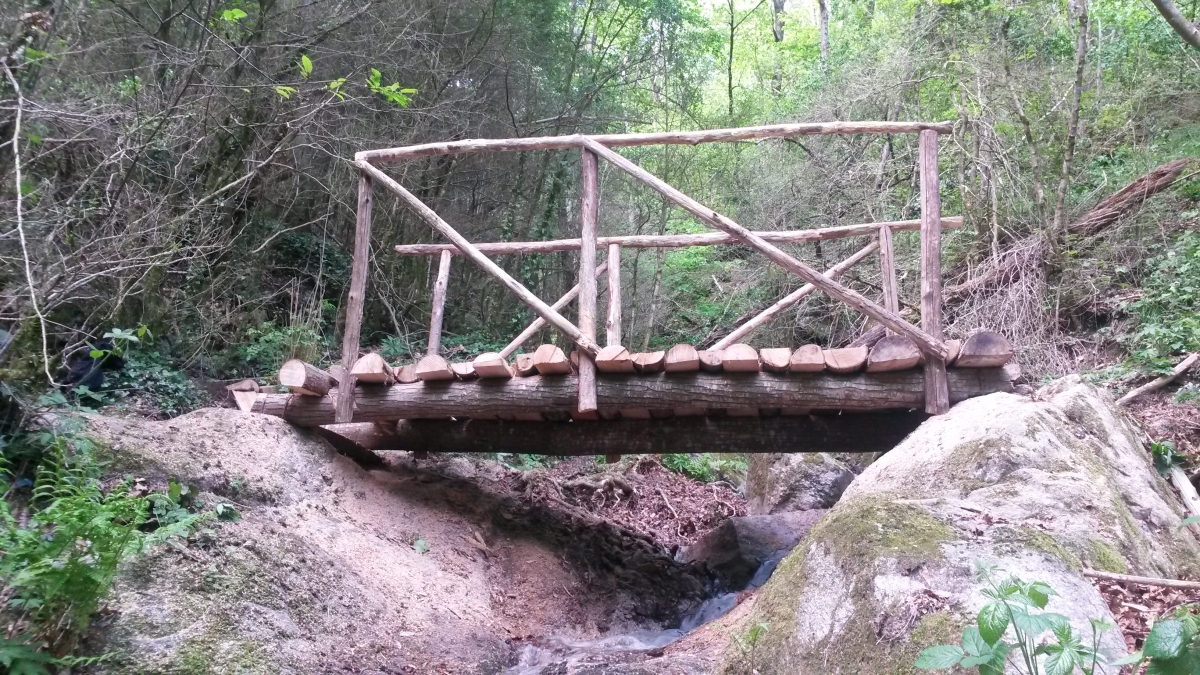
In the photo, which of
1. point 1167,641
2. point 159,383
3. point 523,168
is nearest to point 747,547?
point 1167,641

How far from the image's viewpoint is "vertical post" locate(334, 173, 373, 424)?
491cm

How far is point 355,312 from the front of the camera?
507 cm

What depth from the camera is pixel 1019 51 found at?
969cm

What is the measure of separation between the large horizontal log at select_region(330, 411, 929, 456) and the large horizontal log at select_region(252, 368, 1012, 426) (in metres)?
0.33

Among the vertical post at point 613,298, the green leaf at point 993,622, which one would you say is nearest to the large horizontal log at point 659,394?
the vertical post at point 613,298

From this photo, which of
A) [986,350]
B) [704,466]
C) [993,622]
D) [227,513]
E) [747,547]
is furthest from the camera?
[704,466]

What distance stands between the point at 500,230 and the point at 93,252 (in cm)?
708

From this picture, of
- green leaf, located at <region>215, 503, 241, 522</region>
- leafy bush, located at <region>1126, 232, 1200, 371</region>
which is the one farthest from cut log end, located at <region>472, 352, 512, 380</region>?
leafy bush, located at <region>1126, 232, 1200, 371</region>

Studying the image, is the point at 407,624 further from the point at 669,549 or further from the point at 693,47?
the point at 693,47

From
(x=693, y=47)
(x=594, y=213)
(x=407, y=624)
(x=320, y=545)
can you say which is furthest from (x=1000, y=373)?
(x=693, y=47)

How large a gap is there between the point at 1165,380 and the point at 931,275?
2.58 metres

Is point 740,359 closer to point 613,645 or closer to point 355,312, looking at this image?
point 613,645

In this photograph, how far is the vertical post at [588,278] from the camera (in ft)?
15.0

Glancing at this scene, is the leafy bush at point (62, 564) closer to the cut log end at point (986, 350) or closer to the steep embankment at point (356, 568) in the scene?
the steep embankment at point (356, 568)
